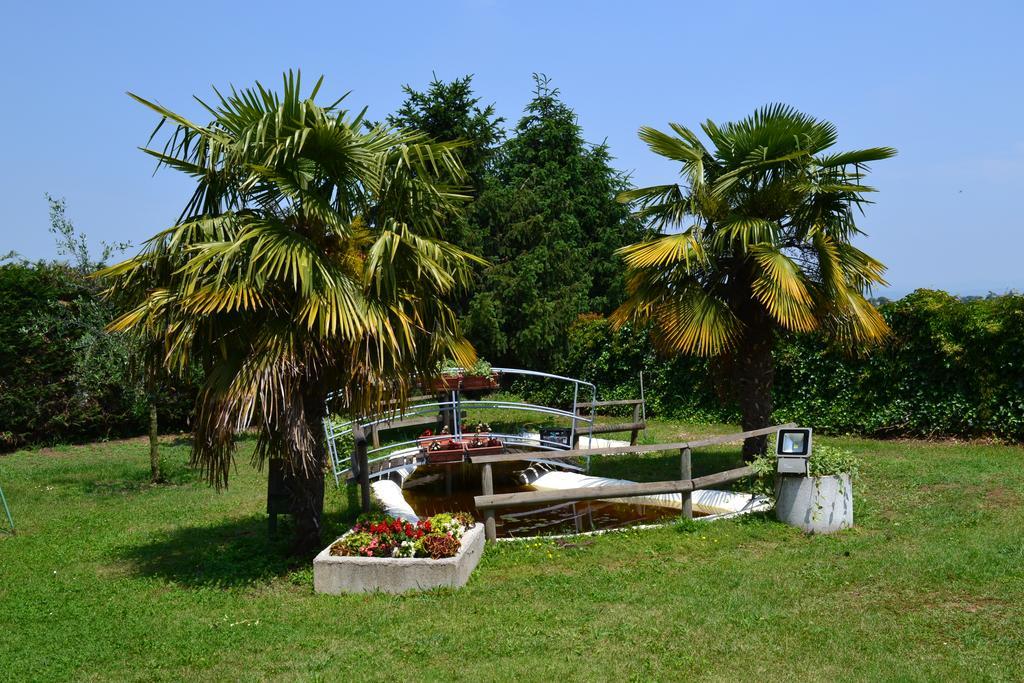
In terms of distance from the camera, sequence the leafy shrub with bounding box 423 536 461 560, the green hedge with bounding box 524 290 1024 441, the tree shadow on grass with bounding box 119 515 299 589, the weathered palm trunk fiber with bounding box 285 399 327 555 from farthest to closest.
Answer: the green hedge with bounding box 524 290 1024 441 → the weathered palm trunk fiber with bounding box 285 399 327 555 → the tree shadow on grass with bounding box 119 515 299 589 → the leafy shrub with bounding box 423 536 461 560

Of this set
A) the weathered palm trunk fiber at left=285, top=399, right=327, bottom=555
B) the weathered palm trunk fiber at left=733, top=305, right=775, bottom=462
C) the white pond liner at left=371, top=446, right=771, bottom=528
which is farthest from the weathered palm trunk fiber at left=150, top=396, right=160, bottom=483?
the weathered palm trunk fiber at left=733, top=305, right=775, bottom=462

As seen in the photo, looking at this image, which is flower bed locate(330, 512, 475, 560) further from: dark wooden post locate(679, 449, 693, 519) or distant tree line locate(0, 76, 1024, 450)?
distant tree line locate(0, 76, 1024, 450)

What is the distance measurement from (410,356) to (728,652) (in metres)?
4.11

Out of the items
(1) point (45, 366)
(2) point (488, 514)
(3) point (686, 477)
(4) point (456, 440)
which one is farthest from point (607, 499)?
(1) point (45, 366)

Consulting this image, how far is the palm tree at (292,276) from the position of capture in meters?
A: 7.32

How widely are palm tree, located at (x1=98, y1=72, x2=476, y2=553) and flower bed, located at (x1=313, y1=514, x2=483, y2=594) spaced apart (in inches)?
36.6

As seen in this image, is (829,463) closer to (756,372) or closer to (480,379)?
(756,372)

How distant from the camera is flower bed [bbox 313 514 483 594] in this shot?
23.8 feet

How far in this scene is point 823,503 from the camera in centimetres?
854

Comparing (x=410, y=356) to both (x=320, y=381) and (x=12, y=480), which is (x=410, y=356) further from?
(x=12, y=480)

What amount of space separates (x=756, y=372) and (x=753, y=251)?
1.76 metres

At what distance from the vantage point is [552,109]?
31.6 metres

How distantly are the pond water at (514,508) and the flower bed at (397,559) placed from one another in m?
1.85

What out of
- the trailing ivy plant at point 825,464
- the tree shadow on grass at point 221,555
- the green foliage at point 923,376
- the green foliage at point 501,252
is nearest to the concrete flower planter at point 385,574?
the tree shadow on grass at point 221,555
